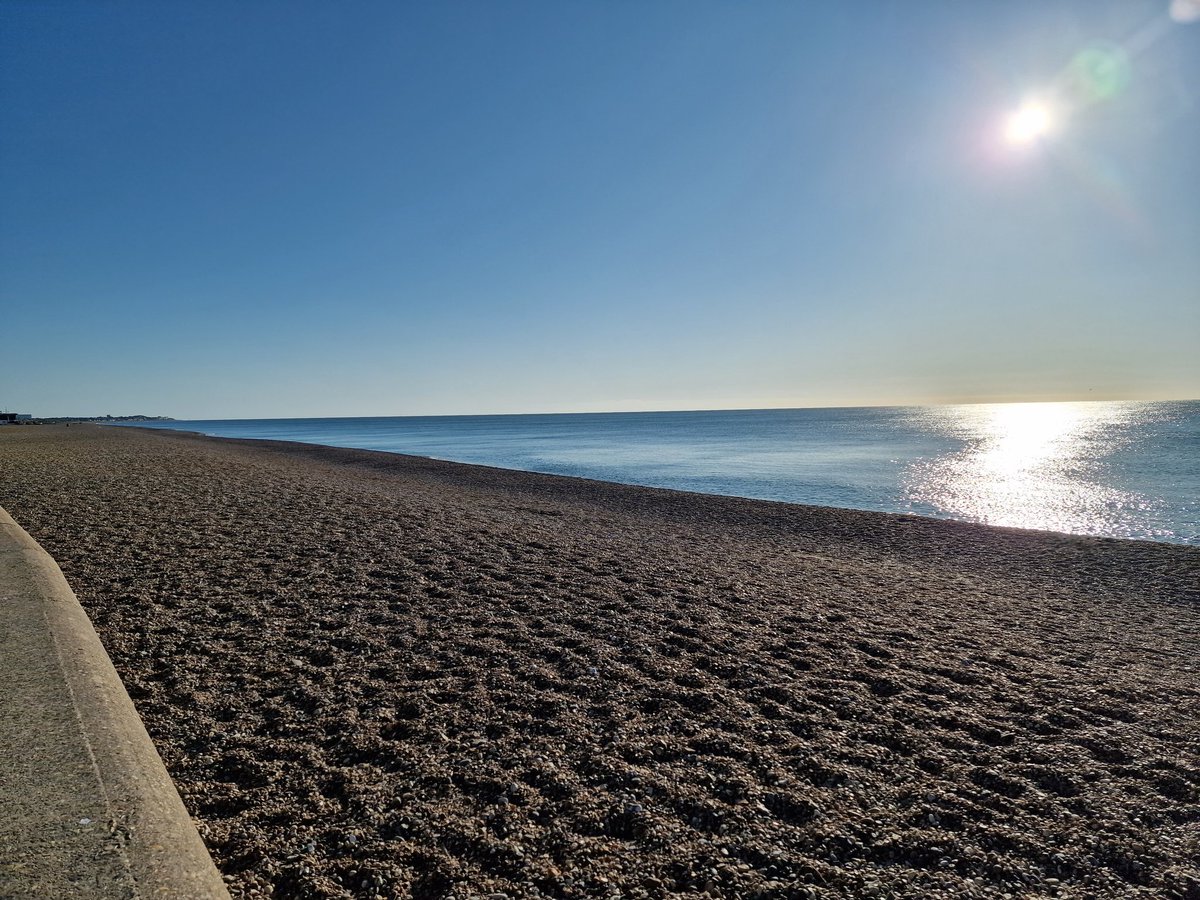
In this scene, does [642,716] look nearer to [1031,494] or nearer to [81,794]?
[81,794]

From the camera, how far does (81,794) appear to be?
Answer: 8.07 ft

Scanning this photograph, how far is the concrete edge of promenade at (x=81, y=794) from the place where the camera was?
2.05 metres

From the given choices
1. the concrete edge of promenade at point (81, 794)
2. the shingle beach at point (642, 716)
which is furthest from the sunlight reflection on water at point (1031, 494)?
the concrete edge of promenade at point (81, 794)

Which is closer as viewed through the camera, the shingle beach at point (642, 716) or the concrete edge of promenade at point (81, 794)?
the concrete edge of promenade at point (81, 794)

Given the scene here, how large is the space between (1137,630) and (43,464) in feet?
89.5

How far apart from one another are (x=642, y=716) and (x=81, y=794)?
3.13 metres

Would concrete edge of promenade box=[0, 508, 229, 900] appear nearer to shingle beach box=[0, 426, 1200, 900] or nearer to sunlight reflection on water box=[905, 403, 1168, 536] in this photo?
shingle beach box=[0, 426, 1200, 900]

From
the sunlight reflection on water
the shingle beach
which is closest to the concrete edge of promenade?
the shingle beach

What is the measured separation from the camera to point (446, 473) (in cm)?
2545

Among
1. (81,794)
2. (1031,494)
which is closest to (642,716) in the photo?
(81,794)

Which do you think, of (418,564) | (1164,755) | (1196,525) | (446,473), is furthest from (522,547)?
(1196,525)

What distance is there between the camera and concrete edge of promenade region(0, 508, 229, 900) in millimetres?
2047

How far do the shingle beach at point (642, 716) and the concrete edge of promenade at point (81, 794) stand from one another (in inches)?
18.1

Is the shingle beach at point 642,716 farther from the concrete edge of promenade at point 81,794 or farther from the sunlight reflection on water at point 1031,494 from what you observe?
the sunlight reflection on water at point 1031,494
